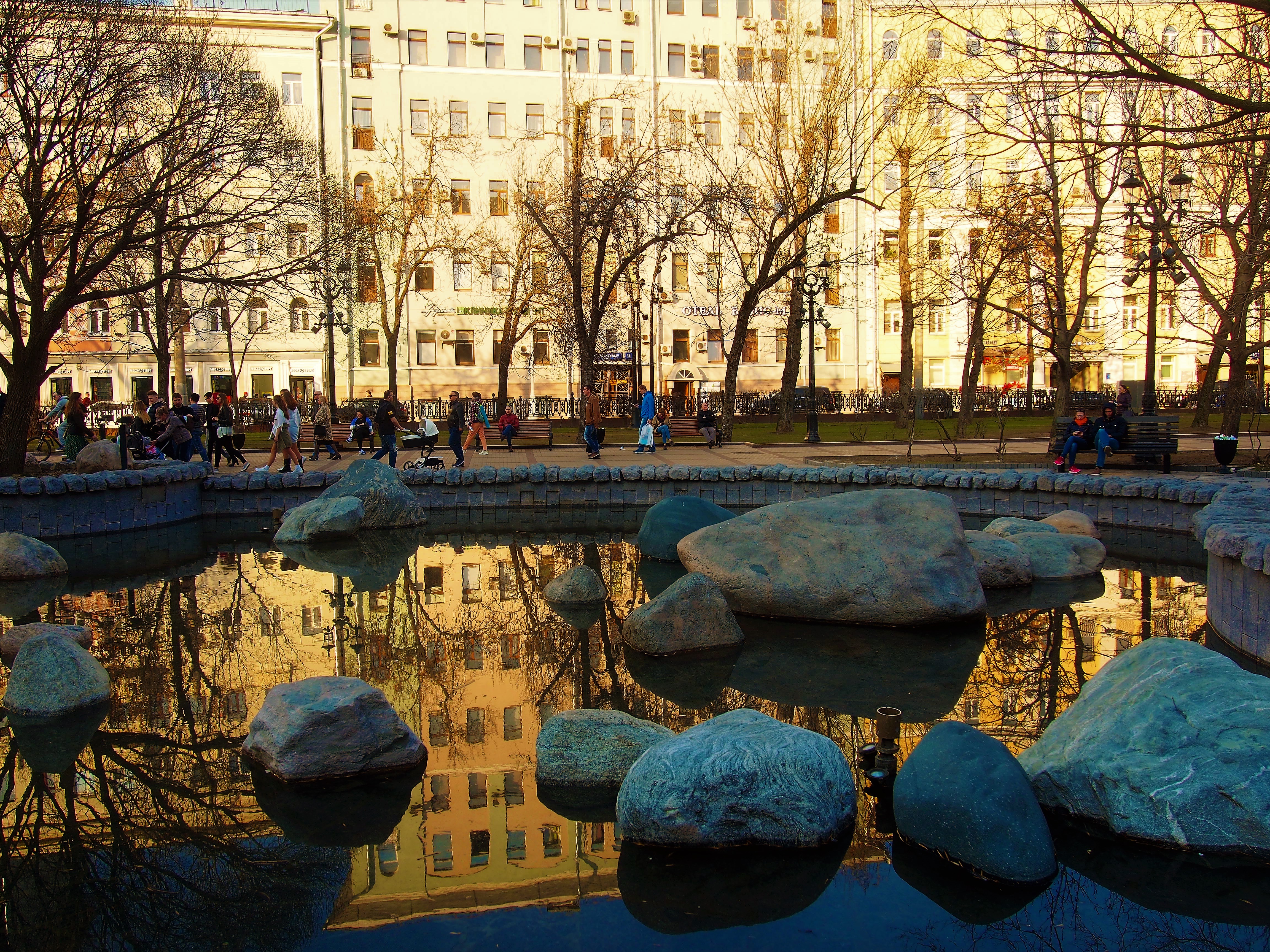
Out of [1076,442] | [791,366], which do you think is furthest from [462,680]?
[791,366]

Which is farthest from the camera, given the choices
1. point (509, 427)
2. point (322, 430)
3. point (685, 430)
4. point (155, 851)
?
point (685, 430)

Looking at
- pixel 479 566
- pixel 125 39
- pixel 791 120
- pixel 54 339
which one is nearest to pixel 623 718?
pixel 479 566

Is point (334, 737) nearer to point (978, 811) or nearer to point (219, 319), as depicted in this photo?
point (978, 811)

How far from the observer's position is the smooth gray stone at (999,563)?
9938 millimetres

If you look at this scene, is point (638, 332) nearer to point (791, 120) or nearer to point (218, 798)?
point (791, 120)

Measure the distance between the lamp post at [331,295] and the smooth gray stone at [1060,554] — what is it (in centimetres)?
Answer: 1373

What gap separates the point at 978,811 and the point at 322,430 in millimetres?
22042

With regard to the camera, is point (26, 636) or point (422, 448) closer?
point (26, 636)

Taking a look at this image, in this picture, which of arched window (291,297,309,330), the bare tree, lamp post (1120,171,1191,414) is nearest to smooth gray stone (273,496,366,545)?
the bare tree

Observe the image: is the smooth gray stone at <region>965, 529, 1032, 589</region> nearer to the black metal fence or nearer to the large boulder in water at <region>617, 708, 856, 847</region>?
the large boulder in water at <region>617, 708, 856, 847</region>

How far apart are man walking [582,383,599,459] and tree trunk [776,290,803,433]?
871 centimetres

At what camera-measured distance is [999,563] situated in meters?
10.0

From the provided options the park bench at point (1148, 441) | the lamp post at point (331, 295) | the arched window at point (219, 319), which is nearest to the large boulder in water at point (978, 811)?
the park bench at point (1148, 441)

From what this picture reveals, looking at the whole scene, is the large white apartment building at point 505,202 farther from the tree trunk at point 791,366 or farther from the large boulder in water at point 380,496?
the large boulder in water at point 380,496
